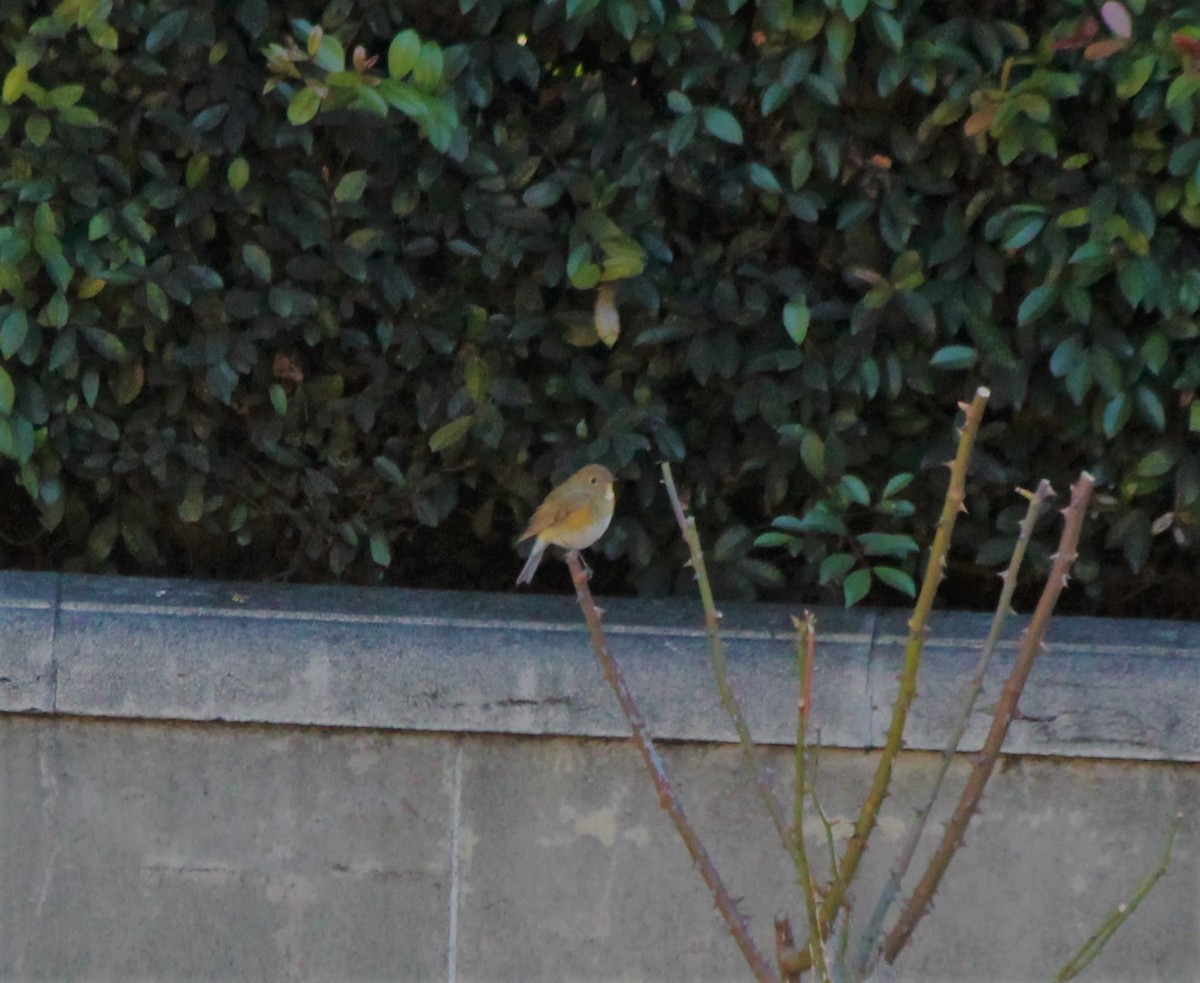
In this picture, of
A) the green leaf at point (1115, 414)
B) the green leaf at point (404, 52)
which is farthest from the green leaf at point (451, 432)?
the green leaf at point (1115, 414)

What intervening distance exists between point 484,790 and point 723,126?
1.31m

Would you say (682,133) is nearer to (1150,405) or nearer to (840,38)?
(840,38)

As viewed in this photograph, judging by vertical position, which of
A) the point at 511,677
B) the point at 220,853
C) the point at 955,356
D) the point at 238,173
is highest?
the point at 955,356

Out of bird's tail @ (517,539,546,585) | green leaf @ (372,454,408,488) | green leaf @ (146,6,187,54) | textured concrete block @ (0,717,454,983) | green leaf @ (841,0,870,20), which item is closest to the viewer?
green leaf @ (841,0,870,20)

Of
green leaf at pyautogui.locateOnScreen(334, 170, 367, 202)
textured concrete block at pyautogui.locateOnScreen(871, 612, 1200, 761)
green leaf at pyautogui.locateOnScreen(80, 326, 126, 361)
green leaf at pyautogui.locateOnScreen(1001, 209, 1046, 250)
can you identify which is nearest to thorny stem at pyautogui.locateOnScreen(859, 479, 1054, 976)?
textured concrete block at pyautogui.locateOnScreen(871, 612, 1200, 761)

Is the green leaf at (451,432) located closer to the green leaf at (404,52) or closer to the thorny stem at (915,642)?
the green leaf at (404,52)

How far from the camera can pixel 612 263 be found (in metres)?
3.24

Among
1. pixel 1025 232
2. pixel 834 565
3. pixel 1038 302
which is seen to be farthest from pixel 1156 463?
pixel 834 565

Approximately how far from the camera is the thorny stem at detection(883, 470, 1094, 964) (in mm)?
1704

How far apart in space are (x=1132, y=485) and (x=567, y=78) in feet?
4.41

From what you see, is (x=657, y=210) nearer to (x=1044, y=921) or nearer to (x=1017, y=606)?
(x=1017, y=606)

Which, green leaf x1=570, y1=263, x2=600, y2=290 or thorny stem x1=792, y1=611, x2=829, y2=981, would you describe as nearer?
thorny stem x1=792, y1=611, x2=829, y2=981

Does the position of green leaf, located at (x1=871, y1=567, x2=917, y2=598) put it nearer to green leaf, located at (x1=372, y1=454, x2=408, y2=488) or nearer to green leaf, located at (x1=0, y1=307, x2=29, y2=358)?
green leaf, located at (x1=372, y1=454, x2=408, y2=488)

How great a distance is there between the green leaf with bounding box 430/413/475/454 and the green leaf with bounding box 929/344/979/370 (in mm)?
892
